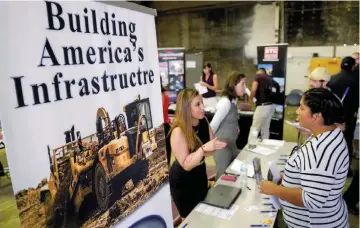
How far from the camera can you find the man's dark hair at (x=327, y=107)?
1423 millimetres

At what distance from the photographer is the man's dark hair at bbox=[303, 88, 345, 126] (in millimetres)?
1423

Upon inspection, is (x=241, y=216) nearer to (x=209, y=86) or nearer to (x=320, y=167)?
(x=320, y=167)

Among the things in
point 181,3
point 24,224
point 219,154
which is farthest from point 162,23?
point 24,224

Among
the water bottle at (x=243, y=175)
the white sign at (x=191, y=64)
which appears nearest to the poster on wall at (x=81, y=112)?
the water bottle at (x=243, y=175)

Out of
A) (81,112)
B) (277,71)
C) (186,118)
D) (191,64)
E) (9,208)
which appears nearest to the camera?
(81,112)

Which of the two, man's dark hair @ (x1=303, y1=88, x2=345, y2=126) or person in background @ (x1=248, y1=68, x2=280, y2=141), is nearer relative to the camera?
man's dark hair @ (x1=303, y1=88, x2=345, y2=126)

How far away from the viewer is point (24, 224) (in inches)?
29.3

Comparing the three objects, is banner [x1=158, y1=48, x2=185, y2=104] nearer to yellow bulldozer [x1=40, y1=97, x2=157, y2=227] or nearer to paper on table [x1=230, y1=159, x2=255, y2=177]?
paper on table [x1=230, y1=159, x2=255, y2=177]

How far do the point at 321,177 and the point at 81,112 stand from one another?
119 centimetres

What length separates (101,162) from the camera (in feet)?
3.32

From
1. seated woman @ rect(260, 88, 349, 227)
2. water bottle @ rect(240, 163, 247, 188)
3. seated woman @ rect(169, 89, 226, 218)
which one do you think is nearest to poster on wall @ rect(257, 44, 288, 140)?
water bottle @ rect(240, 163, 247, 188)

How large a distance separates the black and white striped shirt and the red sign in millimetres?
4276

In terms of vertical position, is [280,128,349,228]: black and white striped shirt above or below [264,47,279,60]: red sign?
below

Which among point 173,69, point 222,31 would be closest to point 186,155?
point 173,69
